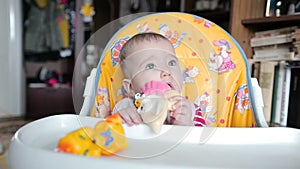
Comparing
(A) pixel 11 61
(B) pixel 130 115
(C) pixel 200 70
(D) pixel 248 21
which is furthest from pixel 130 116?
(A) pixel 11 61

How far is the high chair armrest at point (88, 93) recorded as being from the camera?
73 cm

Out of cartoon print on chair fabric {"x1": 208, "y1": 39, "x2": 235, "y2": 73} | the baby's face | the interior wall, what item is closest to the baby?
the baby's face

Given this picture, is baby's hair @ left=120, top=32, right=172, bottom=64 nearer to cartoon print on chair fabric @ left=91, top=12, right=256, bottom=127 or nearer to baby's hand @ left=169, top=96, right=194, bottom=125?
cartoon print on chair fabric @ left=91, top=12, right=256, bottom=127

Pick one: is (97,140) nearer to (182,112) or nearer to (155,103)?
(155,103)

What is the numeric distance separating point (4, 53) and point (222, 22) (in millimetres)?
1852

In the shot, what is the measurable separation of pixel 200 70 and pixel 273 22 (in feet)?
2.91

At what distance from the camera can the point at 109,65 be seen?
85cm

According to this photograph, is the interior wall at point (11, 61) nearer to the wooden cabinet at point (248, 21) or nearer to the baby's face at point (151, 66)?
the wooden cabinet at point (248, 21)

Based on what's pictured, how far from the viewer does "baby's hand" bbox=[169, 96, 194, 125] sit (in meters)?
0.61

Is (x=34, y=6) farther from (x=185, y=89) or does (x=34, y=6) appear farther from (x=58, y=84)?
(x=185, y=89)

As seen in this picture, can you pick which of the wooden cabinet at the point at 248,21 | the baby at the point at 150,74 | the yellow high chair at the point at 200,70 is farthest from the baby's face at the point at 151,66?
the wooden cabinet at the point at 248,21

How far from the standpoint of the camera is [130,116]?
0.62 m

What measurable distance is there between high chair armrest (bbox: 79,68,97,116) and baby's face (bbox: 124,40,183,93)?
12 cm

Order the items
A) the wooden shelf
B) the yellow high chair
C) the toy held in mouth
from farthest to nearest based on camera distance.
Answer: the wooden shelf
the yellow high chair
the toy held in mouth
